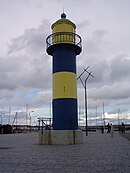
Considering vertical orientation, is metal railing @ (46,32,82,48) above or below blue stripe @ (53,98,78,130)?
above

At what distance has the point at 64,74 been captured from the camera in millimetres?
20391

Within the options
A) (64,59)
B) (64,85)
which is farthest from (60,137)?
(64,59)

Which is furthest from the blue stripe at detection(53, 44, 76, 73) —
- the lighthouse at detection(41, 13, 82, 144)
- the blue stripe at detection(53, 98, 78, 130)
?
the blue stripe at detection(53, 98, 78, 130)

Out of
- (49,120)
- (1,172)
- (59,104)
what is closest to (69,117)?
(59,104)

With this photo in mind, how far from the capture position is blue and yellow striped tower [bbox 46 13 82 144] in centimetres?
2016

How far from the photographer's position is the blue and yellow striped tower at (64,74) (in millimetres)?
20156

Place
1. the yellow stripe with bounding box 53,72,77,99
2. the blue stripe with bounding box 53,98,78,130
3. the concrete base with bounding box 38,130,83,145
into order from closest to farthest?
the concrete base with bounding box 38,130,83,145 → the blue stripe with bounding box 53,98,78,130 → the yellow stripe with bounding box 53,72,77,99

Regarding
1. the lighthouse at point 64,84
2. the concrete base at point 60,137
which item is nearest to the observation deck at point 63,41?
the lighthouse at point 64,84

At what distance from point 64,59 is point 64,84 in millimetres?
1839

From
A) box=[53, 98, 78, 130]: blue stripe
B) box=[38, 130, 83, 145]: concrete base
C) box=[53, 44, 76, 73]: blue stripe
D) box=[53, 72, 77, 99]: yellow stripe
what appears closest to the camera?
box=[38, 130, 83, 145]: concrete base

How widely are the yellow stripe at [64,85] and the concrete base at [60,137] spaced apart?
98.7 inches

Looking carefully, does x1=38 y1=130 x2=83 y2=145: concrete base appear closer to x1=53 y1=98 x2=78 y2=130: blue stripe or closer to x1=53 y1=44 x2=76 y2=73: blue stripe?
x1=53 y1=98 x2=78 y2=130: blue stripe

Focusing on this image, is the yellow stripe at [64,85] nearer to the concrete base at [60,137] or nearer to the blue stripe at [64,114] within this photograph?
the blue stripe at [64,114]

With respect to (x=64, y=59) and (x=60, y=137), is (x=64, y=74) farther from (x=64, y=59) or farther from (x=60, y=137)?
(x=60, y=137)
